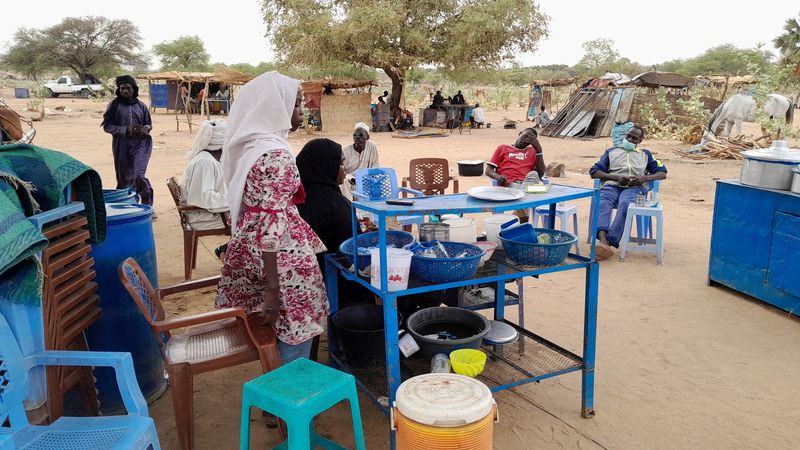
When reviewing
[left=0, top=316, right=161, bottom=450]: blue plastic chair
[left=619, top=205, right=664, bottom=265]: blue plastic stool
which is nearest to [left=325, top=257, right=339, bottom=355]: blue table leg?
[left=0, top=316, right=161, bottom=450]: blue plastic chair

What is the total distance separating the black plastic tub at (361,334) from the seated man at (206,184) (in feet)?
7.23

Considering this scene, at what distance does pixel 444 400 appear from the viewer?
212 cm

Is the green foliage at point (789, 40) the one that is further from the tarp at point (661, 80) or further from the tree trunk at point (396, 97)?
the tree trunk at point (396, 97)

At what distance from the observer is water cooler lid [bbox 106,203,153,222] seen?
2.87 metres

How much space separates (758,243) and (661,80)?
1627 cm

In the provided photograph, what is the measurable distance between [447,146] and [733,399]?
13.4 meters

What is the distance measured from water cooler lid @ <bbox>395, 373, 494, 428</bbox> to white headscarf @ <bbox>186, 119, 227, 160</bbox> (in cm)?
362

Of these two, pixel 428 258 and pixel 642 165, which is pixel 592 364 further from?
pixel 642 165

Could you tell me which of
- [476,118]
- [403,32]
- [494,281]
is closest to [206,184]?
[494,281]

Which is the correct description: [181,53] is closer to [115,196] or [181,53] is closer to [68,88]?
[68,88]

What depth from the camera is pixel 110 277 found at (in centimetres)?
289

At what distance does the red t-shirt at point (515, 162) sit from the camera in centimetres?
625

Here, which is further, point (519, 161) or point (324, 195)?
point (519, 161)

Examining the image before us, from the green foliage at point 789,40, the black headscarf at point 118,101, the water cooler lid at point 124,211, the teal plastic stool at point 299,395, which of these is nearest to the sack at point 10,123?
the water cooler lid at point 124,211
